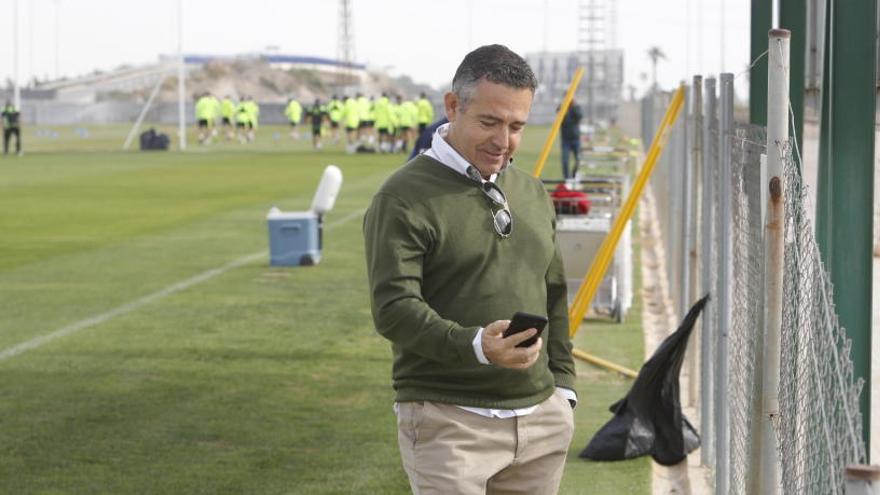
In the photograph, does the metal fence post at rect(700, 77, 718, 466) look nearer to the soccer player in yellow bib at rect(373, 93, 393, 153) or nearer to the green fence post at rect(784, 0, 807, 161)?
the green fence post at rect(784, 0, 807, 161)

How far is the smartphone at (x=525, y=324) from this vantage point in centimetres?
353

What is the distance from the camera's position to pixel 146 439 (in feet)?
27.2

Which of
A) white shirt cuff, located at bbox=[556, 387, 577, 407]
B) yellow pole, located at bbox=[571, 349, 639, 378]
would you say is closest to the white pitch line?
yellow pole, located at bbox=[571, 349, 639, 378]

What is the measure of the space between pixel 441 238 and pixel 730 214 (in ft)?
9.14

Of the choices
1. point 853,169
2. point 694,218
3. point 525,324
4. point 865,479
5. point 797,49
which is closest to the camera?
point 865,479

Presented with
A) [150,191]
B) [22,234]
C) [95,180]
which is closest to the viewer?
[22,234]

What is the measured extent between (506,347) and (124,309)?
9717mm

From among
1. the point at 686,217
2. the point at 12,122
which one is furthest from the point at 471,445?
the point at 12,122

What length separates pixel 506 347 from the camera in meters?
3.62

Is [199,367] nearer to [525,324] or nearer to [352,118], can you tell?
[525,324]

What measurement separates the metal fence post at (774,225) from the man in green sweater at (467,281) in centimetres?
56

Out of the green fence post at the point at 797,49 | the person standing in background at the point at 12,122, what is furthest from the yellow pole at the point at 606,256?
the person standing in background at the point at 12,122

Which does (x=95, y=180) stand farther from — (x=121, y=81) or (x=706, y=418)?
(x=121, y=81)

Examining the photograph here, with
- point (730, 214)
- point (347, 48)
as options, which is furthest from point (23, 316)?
point (347, 48)
